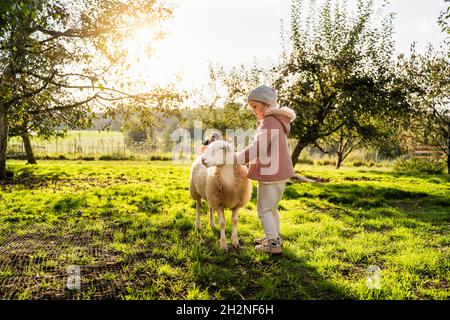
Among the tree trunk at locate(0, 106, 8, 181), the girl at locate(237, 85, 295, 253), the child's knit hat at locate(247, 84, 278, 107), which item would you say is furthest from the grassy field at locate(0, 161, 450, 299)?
the tree trunk at locate(0, 106, 8, 181)

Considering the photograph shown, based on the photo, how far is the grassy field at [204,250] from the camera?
3.96m

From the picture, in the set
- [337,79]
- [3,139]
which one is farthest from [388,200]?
[3,139]

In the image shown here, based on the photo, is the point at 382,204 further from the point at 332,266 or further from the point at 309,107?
the point at 332,266

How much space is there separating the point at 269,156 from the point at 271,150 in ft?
0.31

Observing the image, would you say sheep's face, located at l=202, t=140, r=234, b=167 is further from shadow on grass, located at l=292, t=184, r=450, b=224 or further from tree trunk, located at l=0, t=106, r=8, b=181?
tree trunk, located at l=0, t=106, r=8, b=181

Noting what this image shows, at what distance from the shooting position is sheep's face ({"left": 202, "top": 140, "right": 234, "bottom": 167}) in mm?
5074

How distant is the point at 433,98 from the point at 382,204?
1302 centimetres

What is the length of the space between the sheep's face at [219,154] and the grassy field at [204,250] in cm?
137

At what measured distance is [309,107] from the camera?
1327 cm

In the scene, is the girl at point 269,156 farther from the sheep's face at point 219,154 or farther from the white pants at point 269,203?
the sheep's face at point 219,154

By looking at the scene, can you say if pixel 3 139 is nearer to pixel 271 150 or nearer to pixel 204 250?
pixel 204 250

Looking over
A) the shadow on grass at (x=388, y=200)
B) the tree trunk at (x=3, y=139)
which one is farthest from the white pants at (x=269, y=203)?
the tree trunk at (x=3, y=139)

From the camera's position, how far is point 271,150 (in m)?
4.98

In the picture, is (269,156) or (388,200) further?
(388,200)
